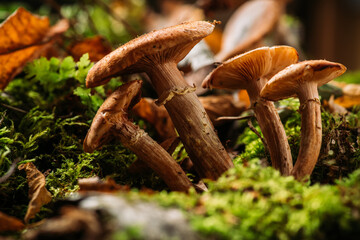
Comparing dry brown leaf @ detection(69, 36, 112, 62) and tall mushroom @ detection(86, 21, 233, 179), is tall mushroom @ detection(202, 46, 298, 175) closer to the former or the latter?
tall mushroom @ detection(86, 21, 233, 179)

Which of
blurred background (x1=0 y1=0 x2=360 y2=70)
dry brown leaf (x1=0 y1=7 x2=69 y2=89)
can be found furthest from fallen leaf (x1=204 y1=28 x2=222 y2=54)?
dry brown leaf (x1=0 y1=7 x2=69 y2=89)

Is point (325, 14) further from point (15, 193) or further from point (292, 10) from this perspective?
point (15, 193)

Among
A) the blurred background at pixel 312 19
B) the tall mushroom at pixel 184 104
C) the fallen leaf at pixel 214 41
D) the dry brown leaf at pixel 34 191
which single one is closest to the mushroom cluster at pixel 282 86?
the tall mushroom at pixel 184 104

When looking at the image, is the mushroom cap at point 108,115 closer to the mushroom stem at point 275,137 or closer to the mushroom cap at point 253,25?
the mushroom stem at point 275,137

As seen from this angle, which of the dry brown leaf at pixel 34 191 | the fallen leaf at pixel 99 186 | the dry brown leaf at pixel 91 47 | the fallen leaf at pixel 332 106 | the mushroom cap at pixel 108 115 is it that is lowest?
the dry brown leaf at pixel 34 191

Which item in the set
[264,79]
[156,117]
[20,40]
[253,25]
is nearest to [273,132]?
[264,79]

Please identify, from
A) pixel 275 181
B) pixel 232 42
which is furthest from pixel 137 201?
pixel 232 42
